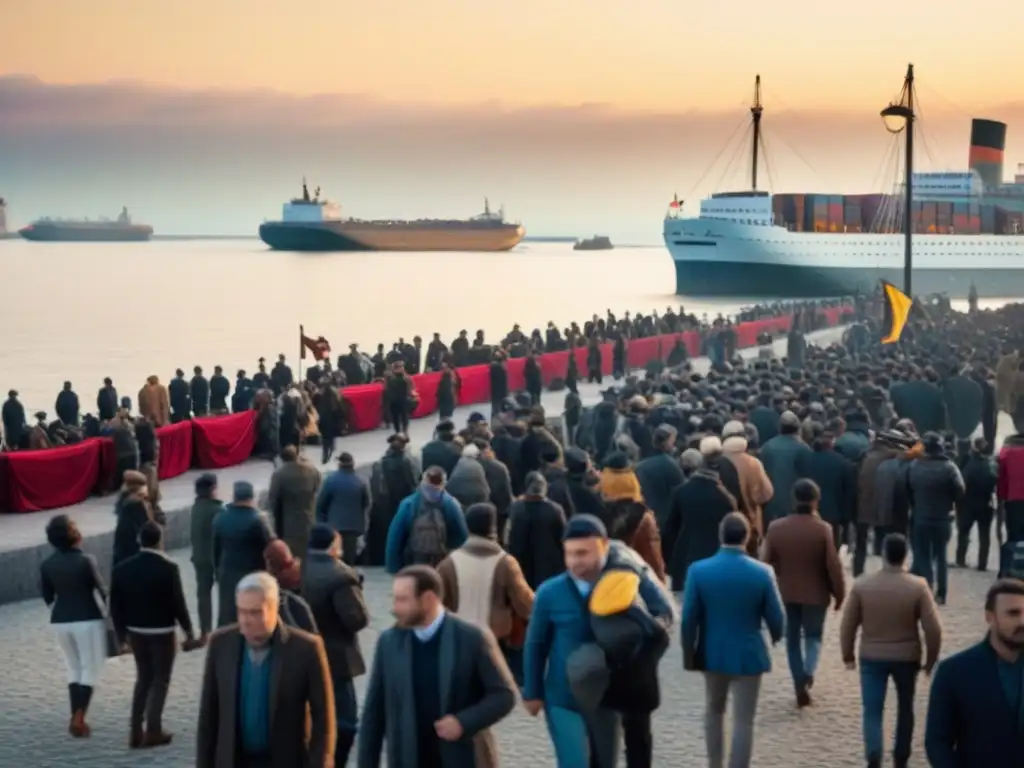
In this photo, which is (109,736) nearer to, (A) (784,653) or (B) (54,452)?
(A) (784,653)

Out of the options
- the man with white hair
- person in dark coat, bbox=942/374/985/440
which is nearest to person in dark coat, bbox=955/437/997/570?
person in dark coat, bbox=942/374/985/440

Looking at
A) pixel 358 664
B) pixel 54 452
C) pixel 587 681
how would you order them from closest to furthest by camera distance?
1. pixel 587 681
2. pixel 358 664
3. pixel 54 452

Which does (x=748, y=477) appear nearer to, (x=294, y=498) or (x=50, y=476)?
(x=294, y=498)

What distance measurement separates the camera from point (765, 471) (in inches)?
456

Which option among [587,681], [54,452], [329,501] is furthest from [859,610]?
[54,452]

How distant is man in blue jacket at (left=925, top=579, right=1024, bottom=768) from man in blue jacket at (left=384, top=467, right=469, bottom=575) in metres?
4.69

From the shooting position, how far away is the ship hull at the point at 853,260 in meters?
100

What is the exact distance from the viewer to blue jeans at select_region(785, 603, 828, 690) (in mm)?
8430

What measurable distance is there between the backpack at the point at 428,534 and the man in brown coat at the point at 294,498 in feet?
5.70

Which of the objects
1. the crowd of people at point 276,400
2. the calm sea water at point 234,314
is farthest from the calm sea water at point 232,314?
the crowd of people at point 276,400

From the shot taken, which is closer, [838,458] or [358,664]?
[358,664]

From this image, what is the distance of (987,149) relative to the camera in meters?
113

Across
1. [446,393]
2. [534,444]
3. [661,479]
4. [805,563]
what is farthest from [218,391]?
[805,563]

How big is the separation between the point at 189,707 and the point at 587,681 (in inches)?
→ 157
